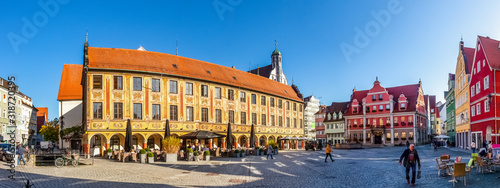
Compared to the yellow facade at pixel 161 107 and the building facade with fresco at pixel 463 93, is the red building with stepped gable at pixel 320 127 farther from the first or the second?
the yellow facade at pixel 161 107

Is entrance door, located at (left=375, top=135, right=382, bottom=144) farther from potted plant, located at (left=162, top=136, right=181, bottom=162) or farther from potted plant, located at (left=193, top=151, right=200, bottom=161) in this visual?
potted plant, located at (left=162, top=136, right=181, bottom=162)

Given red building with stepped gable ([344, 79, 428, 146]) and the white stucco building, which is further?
the white stucco building

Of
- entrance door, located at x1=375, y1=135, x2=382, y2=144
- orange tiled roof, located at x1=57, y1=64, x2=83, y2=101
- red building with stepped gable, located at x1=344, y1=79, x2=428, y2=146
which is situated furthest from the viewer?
entrance door, located at x1=375, y1=135, x2=382, y2=144

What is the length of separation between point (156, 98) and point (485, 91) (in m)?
32.5

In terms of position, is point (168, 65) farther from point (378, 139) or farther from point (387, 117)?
point (387, 117)

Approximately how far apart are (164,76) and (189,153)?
38.5 ft

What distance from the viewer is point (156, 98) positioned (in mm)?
37062

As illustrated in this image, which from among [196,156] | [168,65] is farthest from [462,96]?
[196,156]

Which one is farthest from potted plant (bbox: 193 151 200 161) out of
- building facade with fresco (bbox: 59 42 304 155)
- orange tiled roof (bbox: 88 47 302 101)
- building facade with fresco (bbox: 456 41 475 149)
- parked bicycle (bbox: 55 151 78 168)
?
building facade with fresco (bbox: 456 41 475 149)

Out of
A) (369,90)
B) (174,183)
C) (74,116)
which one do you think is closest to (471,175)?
(174,183)

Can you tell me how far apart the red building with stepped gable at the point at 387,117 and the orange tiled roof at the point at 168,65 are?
31345 millimetres

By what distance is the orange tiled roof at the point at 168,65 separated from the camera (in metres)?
35.6

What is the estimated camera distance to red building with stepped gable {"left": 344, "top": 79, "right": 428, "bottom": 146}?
234ft

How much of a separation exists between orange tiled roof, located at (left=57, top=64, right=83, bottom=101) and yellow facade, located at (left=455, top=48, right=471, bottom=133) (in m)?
47.0
